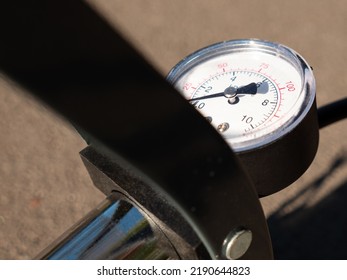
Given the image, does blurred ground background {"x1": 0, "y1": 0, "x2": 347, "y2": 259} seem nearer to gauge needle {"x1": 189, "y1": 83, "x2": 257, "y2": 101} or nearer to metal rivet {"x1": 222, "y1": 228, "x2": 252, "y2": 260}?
gauge needle {"x1": 189, "y1": 83, "x2": 257, "y2": 101}

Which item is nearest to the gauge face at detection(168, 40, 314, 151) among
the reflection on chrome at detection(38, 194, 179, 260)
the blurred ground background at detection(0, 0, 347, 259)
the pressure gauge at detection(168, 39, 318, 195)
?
the pressure gauge at detection(168, 39, 318, 195)

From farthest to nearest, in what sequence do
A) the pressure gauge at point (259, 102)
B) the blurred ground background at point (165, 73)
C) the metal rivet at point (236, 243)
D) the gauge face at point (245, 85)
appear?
the blurred ground background at point (165, 73), the gauge face at point (245, 85), the pressure gauge at point (259, 102), the metal rivet at point (236, 243)

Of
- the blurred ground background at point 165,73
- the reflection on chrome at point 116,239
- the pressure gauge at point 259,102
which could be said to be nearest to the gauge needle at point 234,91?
the pressure gauge at point 259,102

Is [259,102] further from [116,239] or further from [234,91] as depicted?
[116,239]

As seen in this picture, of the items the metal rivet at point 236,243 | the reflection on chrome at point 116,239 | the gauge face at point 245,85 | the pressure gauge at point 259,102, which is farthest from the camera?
the gauge face at point 245,85


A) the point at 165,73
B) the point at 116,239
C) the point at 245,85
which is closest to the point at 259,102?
the point at 245,85

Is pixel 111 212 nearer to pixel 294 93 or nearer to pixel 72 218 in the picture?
pixel 294 93

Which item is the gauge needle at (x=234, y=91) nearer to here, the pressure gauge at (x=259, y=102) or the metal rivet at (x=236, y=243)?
the pressure gauge at (x=259, y=102)

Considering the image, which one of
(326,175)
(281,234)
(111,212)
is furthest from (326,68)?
(111,212)
